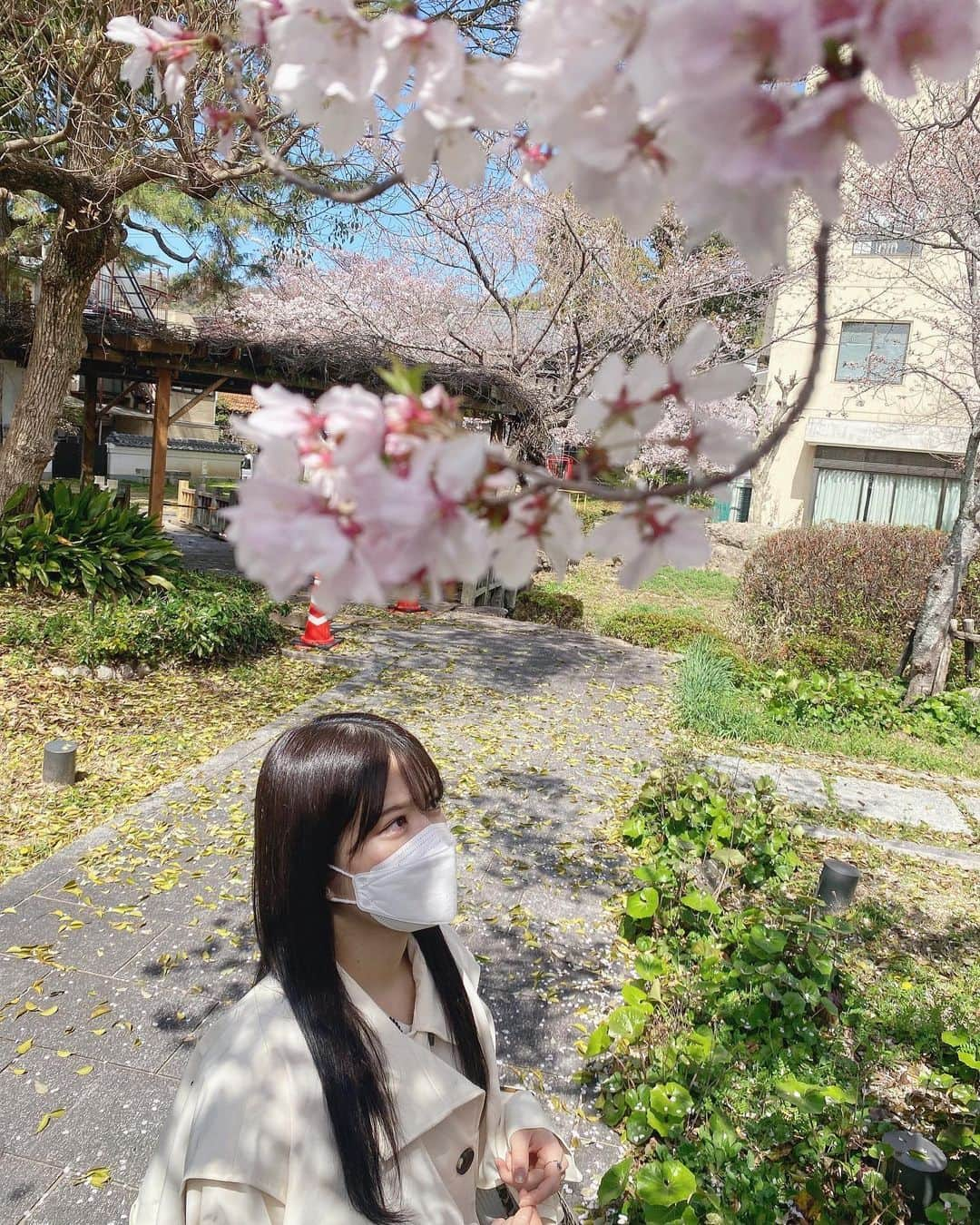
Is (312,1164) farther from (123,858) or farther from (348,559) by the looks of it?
(123,858)

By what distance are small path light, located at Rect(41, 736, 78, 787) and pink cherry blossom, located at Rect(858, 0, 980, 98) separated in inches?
223

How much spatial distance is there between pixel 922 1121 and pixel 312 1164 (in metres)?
2.23

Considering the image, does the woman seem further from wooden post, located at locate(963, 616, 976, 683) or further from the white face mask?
wooden post, located at locate(963, 616, 976, 683)

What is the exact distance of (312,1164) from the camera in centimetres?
139

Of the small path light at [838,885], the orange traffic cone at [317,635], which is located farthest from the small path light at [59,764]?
the small path light at [838,885]

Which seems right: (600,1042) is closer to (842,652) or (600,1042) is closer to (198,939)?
(198,939)

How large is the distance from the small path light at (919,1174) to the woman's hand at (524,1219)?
42.2 inches

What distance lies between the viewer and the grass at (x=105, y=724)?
4.89 meters

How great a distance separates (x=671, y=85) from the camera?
1.71 ft

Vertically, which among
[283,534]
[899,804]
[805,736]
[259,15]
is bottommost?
[899,804]

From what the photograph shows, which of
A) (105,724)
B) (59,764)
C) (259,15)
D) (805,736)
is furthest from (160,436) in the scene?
(259,15)

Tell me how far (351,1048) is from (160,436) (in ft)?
37.2

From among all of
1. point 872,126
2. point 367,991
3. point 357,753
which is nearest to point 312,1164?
point 367,991

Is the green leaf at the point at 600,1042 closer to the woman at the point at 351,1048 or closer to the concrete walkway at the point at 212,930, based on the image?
the concrete walkway at the point at 212,930
